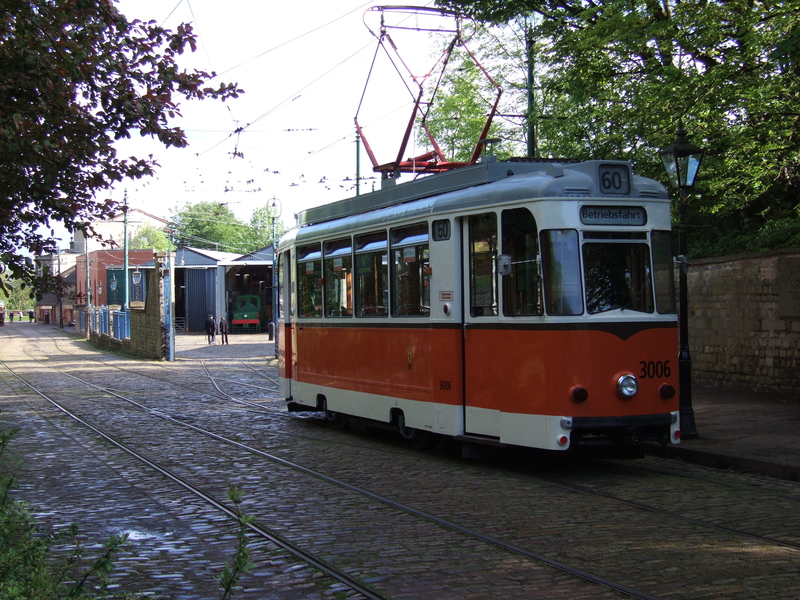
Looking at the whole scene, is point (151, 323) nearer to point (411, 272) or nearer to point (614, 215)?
point (411, 272)

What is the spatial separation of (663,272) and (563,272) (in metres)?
1.22

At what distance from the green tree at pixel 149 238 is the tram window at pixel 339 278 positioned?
121 meters

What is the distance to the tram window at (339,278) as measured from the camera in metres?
12.9

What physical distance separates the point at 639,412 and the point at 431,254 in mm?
2958

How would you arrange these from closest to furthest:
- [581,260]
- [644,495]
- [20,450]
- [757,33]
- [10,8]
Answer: [10,8] < [644,495] < [581,260] < [20,450] < [757,33]

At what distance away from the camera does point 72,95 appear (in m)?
8.96

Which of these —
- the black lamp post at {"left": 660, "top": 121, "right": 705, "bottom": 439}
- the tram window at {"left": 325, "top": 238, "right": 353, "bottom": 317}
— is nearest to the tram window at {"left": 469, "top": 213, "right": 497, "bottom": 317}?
the tram window at {"left": 325, "top": 238, "right": 353, "bottom": 317}

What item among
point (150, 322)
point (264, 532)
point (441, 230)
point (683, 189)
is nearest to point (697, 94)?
point (683, 189)

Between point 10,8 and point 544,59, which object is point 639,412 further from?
point 544,59

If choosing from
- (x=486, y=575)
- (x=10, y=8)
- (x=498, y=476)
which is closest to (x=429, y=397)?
(x=498, y=476)

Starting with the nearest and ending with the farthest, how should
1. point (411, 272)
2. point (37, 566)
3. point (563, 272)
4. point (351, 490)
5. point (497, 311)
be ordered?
point (37, 566) → point (351, 490) → point (563, 272) → point (497, 311) → point (411, 272)

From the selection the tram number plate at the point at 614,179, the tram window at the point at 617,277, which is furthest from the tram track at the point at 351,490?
the tram number plate at the point at 614,179

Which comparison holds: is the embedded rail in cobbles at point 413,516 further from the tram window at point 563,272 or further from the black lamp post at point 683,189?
the tram window at point 563,272

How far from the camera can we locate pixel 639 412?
9328 mm
